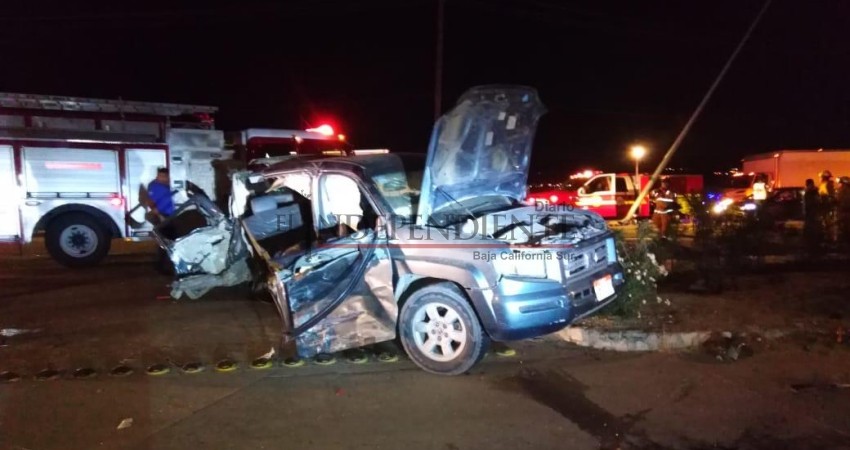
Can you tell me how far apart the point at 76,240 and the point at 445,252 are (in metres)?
8.02

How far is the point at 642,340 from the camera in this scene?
6.20 m

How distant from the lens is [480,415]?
468 centimetres

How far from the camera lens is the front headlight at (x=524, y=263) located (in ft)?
17.4

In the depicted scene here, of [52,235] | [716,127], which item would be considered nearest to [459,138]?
[52,235]

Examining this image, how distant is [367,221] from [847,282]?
6.43 metres

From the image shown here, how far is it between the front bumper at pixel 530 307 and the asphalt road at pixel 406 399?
1.48 feet

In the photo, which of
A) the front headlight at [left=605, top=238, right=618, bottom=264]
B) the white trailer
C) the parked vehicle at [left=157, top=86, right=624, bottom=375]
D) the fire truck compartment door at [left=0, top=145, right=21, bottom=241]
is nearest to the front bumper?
the parked vehicle at [left=157, top=86, right=624, bottom=375]

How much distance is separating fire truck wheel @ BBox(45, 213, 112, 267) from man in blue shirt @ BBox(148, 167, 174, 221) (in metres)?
1.03

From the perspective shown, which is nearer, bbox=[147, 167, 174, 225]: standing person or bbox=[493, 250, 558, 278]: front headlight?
bbox=[493, 250, 558, 278]: front headlight

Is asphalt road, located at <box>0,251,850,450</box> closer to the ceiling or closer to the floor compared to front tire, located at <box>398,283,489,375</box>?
closer to the floor

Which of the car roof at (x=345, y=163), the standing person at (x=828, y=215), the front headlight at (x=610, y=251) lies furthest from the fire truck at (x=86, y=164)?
the standing person at (x=828, y=215)

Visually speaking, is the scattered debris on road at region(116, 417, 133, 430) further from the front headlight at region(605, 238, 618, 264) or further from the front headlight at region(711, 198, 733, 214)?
the front headlight at region(711, 198, 733, 214)

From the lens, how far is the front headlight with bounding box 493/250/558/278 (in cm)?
529

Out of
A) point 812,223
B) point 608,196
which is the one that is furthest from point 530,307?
point 608,196
